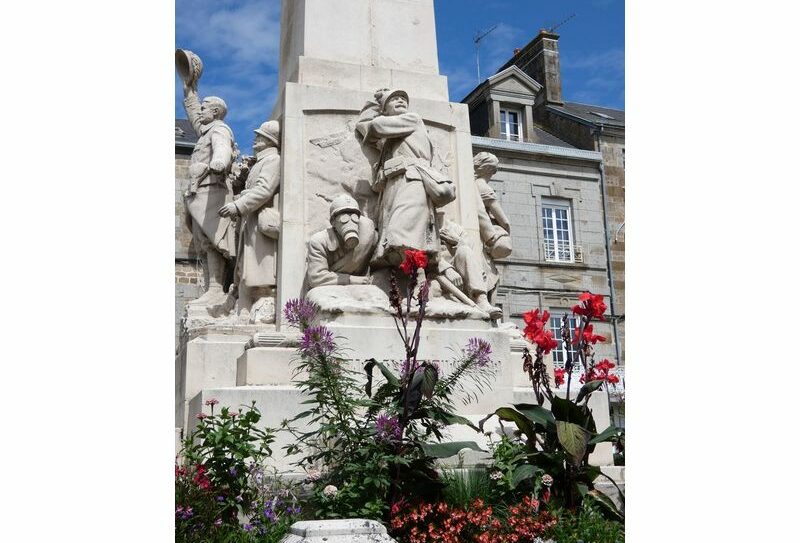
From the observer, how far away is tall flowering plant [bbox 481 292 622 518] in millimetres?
4164

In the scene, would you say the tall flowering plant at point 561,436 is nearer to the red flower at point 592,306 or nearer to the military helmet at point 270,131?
the red flower at point 592,306

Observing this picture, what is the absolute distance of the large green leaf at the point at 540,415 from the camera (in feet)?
14.2

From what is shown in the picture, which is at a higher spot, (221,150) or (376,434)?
(221,150)

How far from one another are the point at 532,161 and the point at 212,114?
52.9ft

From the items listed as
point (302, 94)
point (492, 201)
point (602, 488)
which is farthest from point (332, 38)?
point (602, 488)

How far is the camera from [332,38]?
6.89 m

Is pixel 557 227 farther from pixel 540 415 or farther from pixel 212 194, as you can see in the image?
pixel 540 415

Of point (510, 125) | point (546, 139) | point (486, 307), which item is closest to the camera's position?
point (486, 307)

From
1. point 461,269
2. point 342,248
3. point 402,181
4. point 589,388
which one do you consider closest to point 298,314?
point 589,388

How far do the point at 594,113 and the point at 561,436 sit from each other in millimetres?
20296

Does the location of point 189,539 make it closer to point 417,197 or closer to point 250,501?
point 250,501

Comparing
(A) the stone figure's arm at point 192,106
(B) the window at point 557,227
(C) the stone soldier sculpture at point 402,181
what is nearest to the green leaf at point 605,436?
Result: (C) the stone soldier sculpture at point 402,181

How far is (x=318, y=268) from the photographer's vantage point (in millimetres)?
5980

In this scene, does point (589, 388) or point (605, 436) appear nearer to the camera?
point (605, 436)
